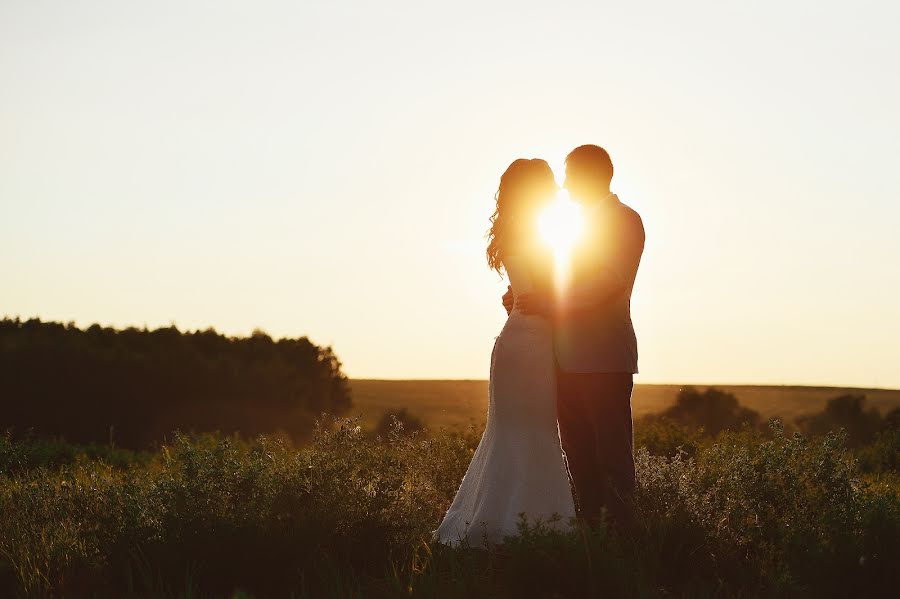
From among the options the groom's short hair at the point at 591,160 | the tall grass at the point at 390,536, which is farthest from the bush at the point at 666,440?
the groom's short hair at the point at 591,160

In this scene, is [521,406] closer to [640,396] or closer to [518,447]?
[518,447]

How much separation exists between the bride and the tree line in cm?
1297

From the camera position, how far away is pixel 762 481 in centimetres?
754

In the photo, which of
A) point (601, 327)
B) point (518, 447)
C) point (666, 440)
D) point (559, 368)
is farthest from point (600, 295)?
point (666, 440)

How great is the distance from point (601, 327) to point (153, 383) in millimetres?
15765

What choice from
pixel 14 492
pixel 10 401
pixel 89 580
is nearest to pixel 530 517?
pixel 89 580

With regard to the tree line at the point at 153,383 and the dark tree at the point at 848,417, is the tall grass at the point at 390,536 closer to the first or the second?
the tree line at the point at 153,383

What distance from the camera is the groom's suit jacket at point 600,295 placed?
7.38 metres

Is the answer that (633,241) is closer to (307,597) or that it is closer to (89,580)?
(307,597)

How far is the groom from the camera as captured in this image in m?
7.39

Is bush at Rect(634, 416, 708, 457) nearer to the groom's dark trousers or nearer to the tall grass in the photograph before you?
the tall grass

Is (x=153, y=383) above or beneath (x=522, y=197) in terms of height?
beneath

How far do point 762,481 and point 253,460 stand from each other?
154 inches

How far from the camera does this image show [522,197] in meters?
7.63
